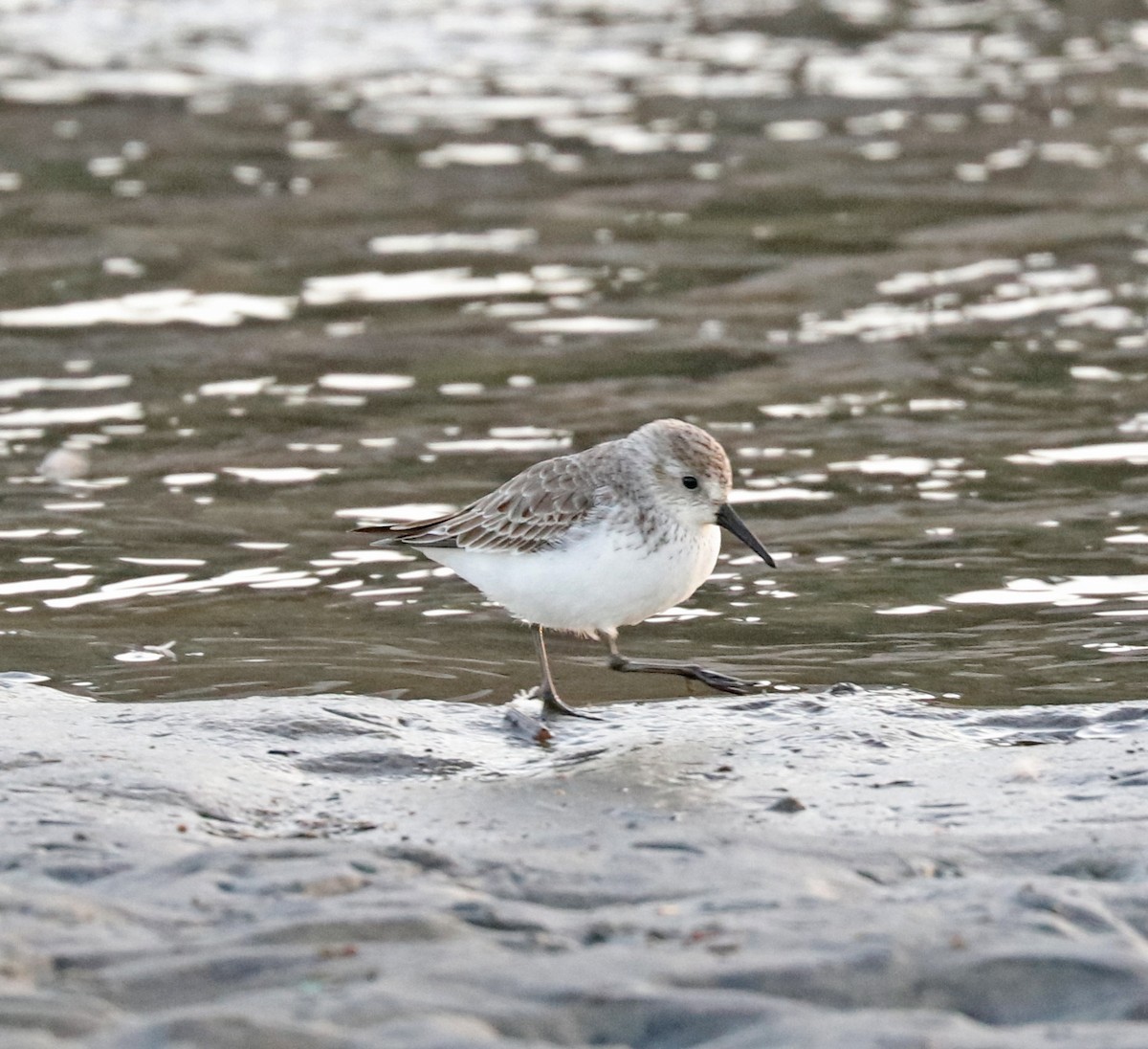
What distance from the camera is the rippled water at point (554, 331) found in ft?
28.1

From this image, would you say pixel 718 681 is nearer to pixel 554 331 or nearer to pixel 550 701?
pixel 550 701

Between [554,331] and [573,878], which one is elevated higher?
[573,878]

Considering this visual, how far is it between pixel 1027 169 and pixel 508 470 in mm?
8526

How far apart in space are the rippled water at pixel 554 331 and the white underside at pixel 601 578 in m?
0.72

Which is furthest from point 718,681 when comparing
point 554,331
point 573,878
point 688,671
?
point 554,331

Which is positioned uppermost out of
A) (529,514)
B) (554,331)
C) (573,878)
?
(529,514)

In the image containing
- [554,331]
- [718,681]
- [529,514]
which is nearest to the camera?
[529,514]

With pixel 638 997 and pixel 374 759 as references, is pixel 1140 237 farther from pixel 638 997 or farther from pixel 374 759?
pixel 638 997

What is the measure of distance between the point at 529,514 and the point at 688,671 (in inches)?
34.4

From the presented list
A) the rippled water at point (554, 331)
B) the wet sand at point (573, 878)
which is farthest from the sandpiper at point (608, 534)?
the rippled water at point (554, 331)

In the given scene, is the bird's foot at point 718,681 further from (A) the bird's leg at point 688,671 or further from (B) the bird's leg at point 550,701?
(B) the bird's leg at point 550,701

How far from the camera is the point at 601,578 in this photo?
6.86m

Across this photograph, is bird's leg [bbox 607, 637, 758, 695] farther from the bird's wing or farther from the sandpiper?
the bird's wing

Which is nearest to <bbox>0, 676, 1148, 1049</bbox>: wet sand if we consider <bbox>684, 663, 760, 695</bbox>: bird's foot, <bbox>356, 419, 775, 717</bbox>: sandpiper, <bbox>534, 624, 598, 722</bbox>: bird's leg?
<bbox>534, 624, 598, 722</bbox>: bird's leg
